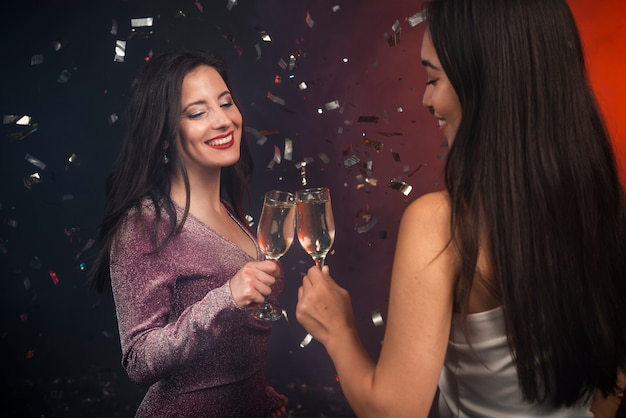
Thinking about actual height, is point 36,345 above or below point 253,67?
below

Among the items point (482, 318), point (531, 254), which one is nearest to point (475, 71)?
point (531, 254)

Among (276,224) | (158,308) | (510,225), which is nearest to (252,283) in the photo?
(276,224)

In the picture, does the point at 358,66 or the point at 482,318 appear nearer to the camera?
the point at 482,318

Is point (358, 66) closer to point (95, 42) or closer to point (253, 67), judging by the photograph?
point (253, 67)

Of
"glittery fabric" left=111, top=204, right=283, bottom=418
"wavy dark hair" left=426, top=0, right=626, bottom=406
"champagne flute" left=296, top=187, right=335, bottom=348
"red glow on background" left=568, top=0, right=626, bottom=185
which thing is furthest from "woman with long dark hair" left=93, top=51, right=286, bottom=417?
"red glow on background" left=568, top=0, right=626, bottom=185

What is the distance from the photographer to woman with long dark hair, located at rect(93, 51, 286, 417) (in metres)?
1.69

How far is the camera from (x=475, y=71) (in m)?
1.23

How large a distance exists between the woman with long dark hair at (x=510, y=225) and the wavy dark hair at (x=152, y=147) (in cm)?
86

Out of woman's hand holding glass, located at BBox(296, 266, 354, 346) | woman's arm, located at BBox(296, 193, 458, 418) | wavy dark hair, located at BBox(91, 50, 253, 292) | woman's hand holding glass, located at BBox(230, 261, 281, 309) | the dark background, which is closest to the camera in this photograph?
woman's arm, located at BBox(296, 193, 458, 418)

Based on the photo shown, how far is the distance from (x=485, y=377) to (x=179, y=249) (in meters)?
0.96

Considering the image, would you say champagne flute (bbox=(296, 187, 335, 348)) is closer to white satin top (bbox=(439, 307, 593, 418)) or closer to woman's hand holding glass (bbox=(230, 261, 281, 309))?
Answer: woman's hand holding glass (bbox=(230, 261, 281, 309))

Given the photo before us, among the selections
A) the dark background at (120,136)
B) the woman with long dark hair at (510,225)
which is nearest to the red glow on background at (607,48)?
the dark background at (120,136)

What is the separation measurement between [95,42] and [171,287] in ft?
3.19

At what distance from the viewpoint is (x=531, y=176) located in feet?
3.94
